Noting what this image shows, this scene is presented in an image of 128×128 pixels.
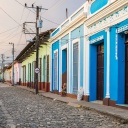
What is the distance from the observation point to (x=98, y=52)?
16734 mm

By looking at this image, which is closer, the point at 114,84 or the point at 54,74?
the point at 114,84

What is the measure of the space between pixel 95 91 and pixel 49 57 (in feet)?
43.4

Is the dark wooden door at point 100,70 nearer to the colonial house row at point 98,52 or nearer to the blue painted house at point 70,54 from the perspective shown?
the colonial house row at point 98,52

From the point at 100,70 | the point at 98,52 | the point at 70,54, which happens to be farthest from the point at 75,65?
the point at 100,70

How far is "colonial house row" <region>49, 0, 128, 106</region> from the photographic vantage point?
13258mm

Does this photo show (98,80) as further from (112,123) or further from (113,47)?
(112,123)

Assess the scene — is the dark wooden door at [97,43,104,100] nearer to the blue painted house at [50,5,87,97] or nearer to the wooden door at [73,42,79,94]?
the blue painted house at [50,5,87,97]

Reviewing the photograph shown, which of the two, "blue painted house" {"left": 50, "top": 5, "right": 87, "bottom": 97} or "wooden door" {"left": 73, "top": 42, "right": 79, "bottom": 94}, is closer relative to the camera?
"blue painted house" {"left": 50, "top": 5, "right": 87, "bottom": 97}

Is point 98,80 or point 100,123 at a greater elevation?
point 98,80

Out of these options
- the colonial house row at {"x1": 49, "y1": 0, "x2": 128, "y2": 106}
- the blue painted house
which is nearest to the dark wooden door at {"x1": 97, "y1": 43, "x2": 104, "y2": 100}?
the colonial house row at {"x1": 49, "y1": 0, "x2": 128, "y2": 106}

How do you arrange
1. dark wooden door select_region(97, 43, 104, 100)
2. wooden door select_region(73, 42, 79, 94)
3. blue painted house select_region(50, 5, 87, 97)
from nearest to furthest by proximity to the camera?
dark wooden door select_region(97, 43, 104, 100) < blue painted house select_region(50, 5, 87, 97) < wooden door select_region(73, 42, 79, 94)

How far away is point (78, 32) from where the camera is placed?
1934 cm

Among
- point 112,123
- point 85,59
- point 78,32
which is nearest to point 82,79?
point 85,59

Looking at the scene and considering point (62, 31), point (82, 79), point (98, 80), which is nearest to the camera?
point (98, 80)
